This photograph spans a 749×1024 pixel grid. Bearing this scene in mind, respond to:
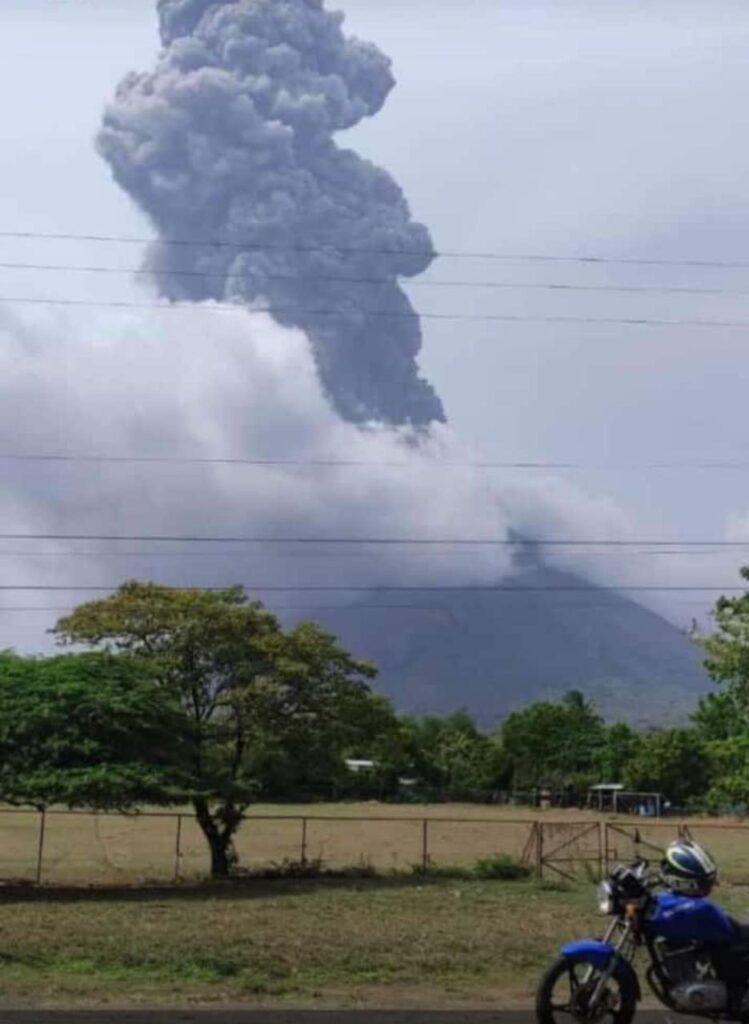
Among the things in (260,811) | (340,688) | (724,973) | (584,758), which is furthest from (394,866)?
(584,758)

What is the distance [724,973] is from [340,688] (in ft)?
76.0

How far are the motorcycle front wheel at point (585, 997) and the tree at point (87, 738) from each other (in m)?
17.4

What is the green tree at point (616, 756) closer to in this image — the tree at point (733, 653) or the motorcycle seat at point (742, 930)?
the tree at point (733, 653)

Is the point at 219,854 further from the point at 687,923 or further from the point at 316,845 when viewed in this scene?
the point at 687,923

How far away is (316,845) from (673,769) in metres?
63.4

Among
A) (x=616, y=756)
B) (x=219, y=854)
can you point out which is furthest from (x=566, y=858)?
(x=616, y=756)

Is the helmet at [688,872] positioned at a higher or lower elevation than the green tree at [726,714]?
lower

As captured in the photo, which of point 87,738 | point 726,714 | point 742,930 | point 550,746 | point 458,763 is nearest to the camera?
point 742,930

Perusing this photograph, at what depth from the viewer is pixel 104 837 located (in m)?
51.0

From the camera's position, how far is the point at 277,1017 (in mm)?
11883

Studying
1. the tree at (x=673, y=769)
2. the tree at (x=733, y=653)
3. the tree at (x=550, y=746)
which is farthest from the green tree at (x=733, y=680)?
Answer: the tree at (x=550, y=746)

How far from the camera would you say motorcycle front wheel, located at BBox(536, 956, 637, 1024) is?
1023 centimetres

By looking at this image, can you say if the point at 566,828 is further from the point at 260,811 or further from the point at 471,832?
the point at 260,811

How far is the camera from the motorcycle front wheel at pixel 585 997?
1023cm
